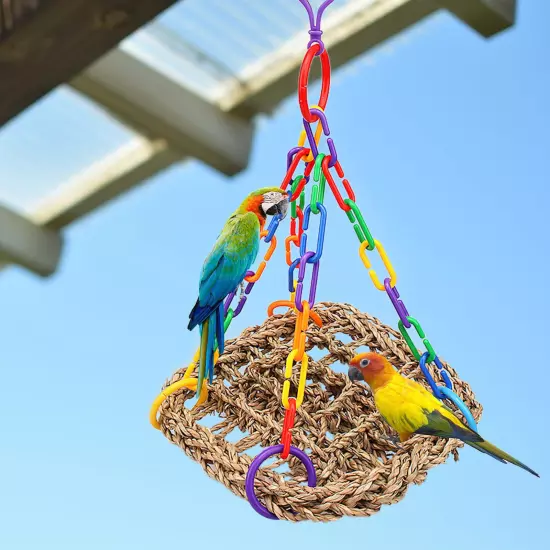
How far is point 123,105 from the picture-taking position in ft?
6.87

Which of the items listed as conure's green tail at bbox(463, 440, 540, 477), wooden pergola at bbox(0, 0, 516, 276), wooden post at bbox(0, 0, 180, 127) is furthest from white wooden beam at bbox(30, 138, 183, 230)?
conure's green tail at bbox(463, 440, 540, 477)

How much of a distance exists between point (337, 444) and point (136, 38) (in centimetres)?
124

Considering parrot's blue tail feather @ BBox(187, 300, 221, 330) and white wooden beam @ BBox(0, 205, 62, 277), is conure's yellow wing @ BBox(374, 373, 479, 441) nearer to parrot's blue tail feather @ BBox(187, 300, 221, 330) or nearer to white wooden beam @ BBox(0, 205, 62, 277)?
parrot's blue tail feather @ BBox(187, 300, 221, 330)

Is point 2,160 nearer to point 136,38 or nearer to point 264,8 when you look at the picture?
point 136,38

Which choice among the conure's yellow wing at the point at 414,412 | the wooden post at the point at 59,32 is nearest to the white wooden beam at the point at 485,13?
the wooden post at the point at 59,32

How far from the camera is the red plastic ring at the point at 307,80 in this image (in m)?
1.21

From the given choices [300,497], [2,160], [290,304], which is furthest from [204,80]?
[300,497]

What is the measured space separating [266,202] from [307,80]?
18 cm

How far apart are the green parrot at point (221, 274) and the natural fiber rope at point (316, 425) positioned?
8cm

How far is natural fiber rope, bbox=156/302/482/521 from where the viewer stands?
1.06m

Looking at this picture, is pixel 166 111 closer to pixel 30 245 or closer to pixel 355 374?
pixel 30 245

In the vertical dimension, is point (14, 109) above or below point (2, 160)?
below

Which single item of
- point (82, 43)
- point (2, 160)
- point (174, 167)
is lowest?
point (82, 43)

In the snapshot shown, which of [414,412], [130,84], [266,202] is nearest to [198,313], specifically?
[266,202]
